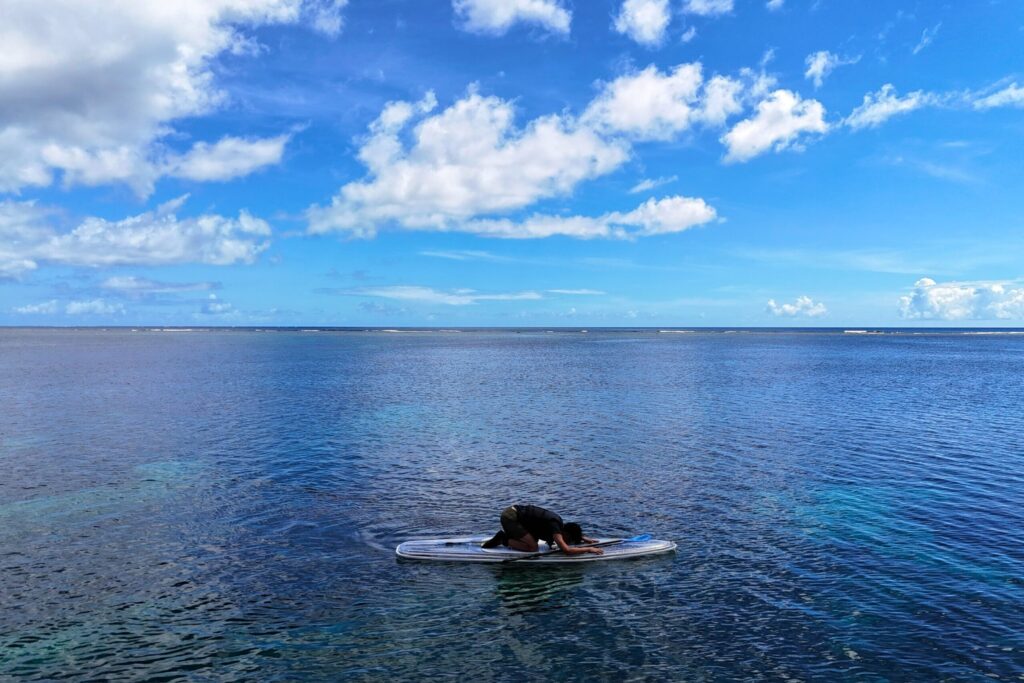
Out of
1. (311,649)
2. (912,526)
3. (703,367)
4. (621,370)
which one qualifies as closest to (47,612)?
(311,649)

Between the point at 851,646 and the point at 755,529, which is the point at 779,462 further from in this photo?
the point at 851,646

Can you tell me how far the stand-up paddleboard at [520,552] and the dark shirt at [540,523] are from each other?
594 millimetres

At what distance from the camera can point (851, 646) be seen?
739 inches

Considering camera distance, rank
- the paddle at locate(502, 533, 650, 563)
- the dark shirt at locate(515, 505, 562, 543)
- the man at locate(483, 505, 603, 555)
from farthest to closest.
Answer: the dark shirt at locate(515, 505, 562, 543)
the man at locate(483, 505, 603, 555)
the paddle at locate(502, 533, 650, 563)


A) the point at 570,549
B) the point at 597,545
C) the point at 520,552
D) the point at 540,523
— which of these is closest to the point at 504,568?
the point at 520,552

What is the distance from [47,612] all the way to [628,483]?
27.8 meters

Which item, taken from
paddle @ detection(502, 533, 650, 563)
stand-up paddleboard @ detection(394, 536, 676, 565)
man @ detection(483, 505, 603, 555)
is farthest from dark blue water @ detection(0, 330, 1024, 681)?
man @ detection(483, 505, 603, 555)

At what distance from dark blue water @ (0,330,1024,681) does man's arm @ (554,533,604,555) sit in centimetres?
63

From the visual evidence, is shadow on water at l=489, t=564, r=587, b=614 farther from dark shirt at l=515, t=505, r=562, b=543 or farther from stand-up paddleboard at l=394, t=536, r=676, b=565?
dark shirt at l=515, t=505, r=562, b=543

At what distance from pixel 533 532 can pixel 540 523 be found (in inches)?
17.8

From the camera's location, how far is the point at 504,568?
992 inches

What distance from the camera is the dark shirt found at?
1019 inches

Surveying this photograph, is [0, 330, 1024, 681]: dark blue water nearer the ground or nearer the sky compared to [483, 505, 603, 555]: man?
nearer the ground

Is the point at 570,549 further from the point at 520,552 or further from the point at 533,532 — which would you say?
the point at 520,552
